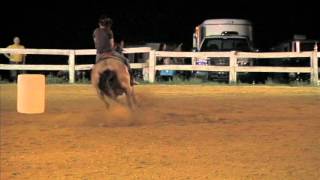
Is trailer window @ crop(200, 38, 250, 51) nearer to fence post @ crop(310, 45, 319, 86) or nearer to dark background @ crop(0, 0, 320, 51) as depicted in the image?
fence post @ crop(310, 45, 319, 86)

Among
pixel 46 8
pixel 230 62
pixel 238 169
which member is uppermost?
pixel 46 8

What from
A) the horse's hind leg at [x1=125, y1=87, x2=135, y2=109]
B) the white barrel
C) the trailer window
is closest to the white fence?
the trailer window

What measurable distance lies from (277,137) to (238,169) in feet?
8.39

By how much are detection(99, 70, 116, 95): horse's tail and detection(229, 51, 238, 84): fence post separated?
33.3 ft

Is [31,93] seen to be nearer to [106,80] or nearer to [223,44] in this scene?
[106,80]

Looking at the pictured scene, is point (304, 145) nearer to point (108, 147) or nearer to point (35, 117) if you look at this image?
point (108, 147)

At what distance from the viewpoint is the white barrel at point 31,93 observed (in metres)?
12.7

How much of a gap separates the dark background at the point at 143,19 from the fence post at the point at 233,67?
1733 cm

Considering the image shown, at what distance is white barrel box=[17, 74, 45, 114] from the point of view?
41.5 ft

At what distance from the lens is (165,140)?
9445 mm

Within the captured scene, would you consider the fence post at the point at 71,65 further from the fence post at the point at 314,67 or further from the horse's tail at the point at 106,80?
the horse's tail at the point at 106,80

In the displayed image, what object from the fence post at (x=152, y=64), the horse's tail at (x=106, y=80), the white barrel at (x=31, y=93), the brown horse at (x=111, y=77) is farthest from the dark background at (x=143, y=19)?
the horse's tail at (x=106, y=80)

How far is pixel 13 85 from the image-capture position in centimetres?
2081

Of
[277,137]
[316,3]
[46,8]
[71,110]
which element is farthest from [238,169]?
[316,3]
